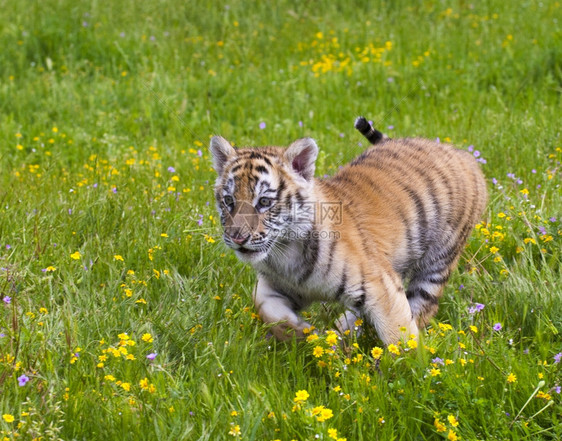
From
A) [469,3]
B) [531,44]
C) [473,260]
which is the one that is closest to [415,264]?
[473,260]

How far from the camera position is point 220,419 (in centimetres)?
309

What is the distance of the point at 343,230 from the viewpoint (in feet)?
13.5

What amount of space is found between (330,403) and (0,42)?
304 inches

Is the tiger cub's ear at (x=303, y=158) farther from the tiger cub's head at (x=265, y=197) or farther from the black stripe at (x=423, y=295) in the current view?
the black stripe at (x=423, y=295)

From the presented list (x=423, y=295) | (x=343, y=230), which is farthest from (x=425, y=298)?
(x=343, y=230)

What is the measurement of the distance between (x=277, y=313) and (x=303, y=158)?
921 mm

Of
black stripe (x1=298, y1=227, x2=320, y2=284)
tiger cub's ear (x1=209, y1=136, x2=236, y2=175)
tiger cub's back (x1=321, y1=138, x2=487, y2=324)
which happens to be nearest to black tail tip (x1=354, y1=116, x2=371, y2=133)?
tiger cub's back (x1=321, y1=138, x2=487, y2=324)

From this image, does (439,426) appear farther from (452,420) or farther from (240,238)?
(240,238)

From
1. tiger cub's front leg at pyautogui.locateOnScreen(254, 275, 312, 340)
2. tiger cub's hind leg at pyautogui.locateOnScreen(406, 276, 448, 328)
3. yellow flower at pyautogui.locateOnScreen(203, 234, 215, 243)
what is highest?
yellow flower at pyautogui.locateOnScreen(203, 234, 215, 243)

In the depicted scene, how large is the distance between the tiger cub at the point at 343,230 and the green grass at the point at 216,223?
0.18 m

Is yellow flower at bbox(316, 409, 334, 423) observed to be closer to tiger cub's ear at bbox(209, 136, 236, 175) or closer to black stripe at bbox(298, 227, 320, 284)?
black stripe at bbox(298, 227, 320, 284)

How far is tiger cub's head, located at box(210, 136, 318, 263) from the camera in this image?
3891mm

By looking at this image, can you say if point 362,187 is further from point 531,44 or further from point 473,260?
point 531,44

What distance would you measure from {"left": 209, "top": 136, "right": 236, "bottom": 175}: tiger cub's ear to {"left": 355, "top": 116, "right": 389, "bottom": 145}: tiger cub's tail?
3.08 ft
